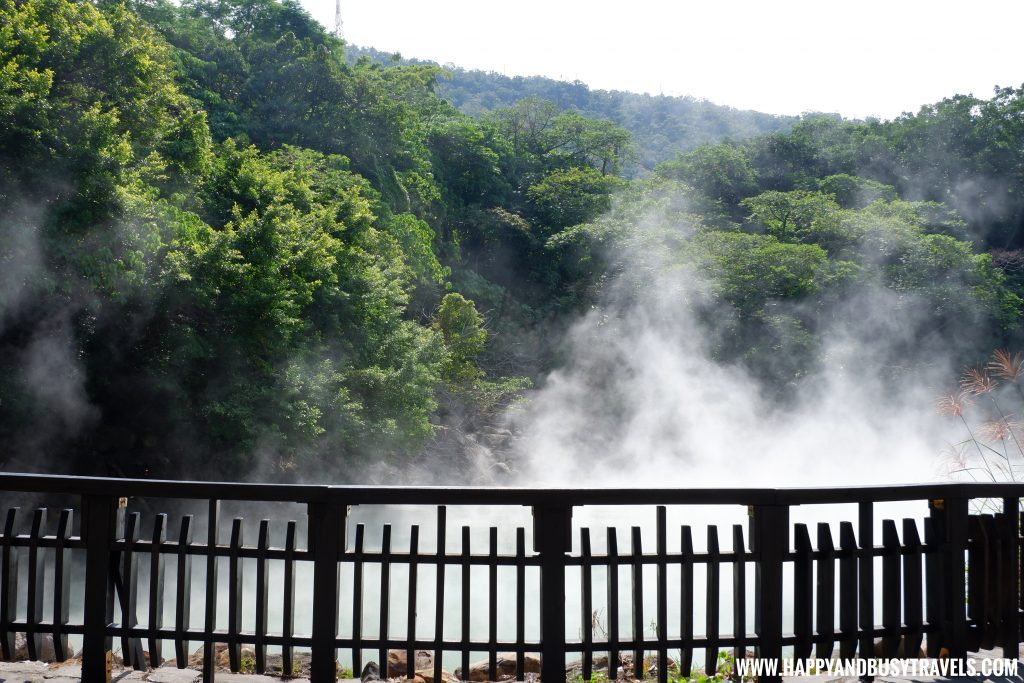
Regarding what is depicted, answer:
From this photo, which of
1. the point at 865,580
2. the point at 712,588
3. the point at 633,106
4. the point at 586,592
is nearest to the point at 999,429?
the point at 865,580

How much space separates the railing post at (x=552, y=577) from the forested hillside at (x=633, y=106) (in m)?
66.1

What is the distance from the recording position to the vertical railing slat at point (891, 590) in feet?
10.9

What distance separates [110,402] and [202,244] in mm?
3418

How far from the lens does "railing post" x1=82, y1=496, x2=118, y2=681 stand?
3.17 meters

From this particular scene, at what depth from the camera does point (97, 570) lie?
318cm

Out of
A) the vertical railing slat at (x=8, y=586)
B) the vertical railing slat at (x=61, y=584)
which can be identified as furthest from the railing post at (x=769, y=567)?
the vertical railing slat at (x=8, y=586)

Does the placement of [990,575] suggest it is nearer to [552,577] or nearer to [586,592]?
[586,592]

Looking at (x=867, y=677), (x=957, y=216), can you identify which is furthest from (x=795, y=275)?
(x=867, y=677)

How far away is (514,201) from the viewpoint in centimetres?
3412

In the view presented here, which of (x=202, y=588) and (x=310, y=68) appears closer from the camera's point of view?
(x=202, y=588)

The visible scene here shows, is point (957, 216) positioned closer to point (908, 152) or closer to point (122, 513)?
point (908, 152)

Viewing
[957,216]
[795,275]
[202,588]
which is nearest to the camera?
[202,588]

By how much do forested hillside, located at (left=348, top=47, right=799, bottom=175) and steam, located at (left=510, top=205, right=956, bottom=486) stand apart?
4286cm

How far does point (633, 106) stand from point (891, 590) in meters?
80.9
